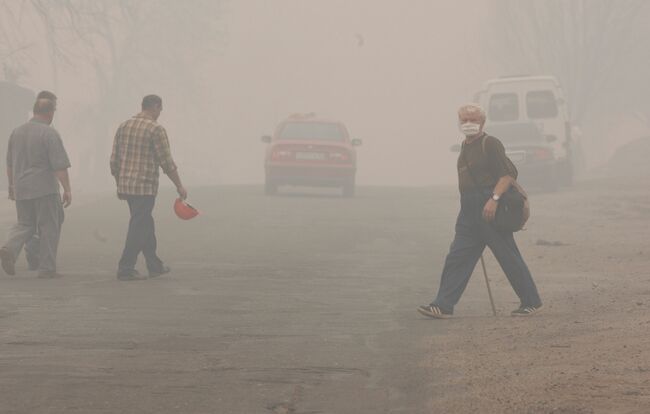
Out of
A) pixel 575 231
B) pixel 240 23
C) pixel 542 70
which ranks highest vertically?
pixel 240 23

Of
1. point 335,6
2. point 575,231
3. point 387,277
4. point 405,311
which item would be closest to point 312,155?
point 575,231

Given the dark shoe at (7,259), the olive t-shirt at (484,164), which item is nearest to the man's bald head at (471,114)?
the olive t-shirt at (484,164)

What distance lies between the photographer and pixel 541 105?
33.7m

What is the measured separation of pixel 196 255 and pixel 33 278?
327 centimetres

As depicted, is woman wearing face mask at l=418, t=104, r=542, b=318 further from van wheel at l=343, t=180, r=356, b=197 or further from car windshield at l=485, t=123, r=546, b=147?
car windshield at l=485, t=123, r=546, b=147

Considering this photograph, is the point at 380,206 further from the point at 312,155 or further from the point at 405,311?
the point at 405,311

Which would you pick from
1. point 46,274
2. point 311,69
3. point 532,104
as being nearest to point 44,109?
point 46,274

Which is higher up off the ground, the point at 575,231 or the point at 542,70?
the point at 542,70

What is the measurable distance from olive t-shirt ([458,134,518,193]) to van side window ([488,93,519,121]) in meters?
23.8

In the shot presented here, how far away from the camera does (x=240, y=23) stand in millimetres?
132750

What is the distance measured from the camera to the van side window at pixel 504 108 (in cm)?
3366

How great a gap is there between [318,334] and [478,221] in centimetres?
170

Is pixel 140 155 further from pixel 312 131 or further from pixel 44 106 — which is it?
pixel 312 131

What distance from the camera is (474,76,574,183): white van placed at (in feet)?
110
